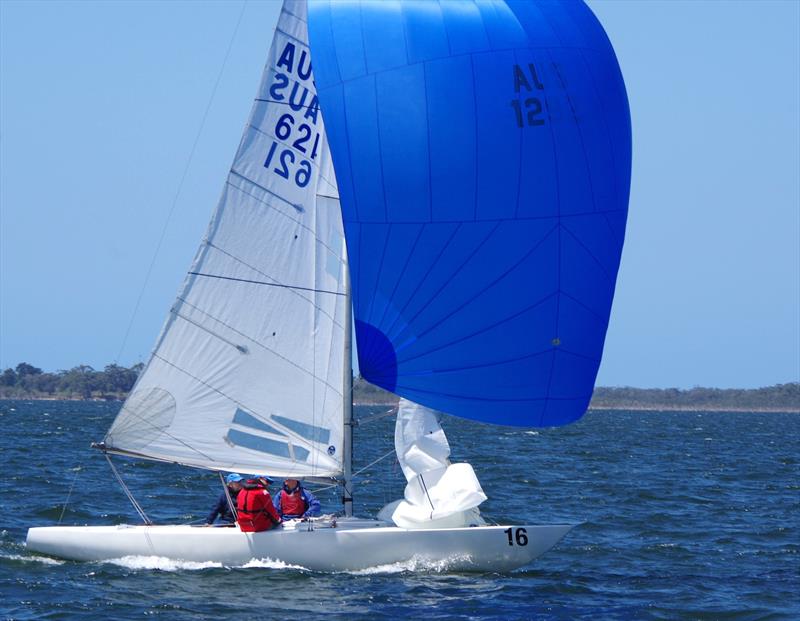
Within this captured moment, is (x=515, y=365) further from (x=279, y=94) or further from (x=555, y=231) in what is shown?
(x=279, y=94)

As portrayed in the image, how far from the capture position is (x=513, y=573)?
15.2 metres

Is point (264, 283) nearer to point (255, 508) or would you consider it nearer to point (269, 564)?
point (255, 508)

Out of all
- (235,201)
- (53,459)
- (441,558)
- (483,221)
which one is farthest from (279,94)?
(53,459)

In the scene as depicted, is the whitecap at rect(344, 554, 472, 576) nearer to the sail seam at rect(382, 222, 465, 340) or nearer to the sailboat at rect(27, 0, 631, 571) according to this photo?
the sailboat at rect(27, 0, 631, 571)

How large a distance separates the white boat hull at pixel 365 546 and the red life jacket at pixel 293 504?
0.64m

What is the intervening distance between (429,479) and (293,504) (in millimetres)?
1689

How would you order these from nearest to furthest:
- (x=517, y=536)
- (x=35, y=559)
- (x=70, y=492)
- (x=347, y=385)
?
(x=517, y=536)
(x=347, y=385)
(x=35, y=559)
(x=70, y=492)

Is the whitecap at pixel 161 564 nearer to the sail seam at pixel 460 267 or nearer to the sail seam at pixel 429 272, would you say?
the sail seam at pixel 429 272

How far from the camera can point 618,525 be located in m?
20.5

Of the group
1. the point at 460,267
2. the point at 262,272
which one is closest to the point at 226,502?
the point at 262,272

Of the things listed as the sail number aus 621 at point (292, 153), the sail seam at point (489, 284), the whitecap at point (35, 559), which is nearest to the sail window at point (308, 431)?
the sail seam at point (489, 284)

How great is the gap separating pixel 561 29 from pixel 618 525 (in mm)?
8504

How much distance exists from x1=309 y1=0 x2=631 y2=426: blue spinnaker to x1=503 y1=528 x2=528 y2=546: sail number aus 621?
1103 mm

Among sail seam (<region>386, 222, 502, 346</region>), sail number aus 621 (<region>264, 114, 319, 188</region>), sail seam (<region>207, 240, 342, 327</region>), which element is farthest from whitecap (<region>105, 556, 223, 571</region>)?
sail number aus 621 (<region>264, 114, 319, 188</region>)
